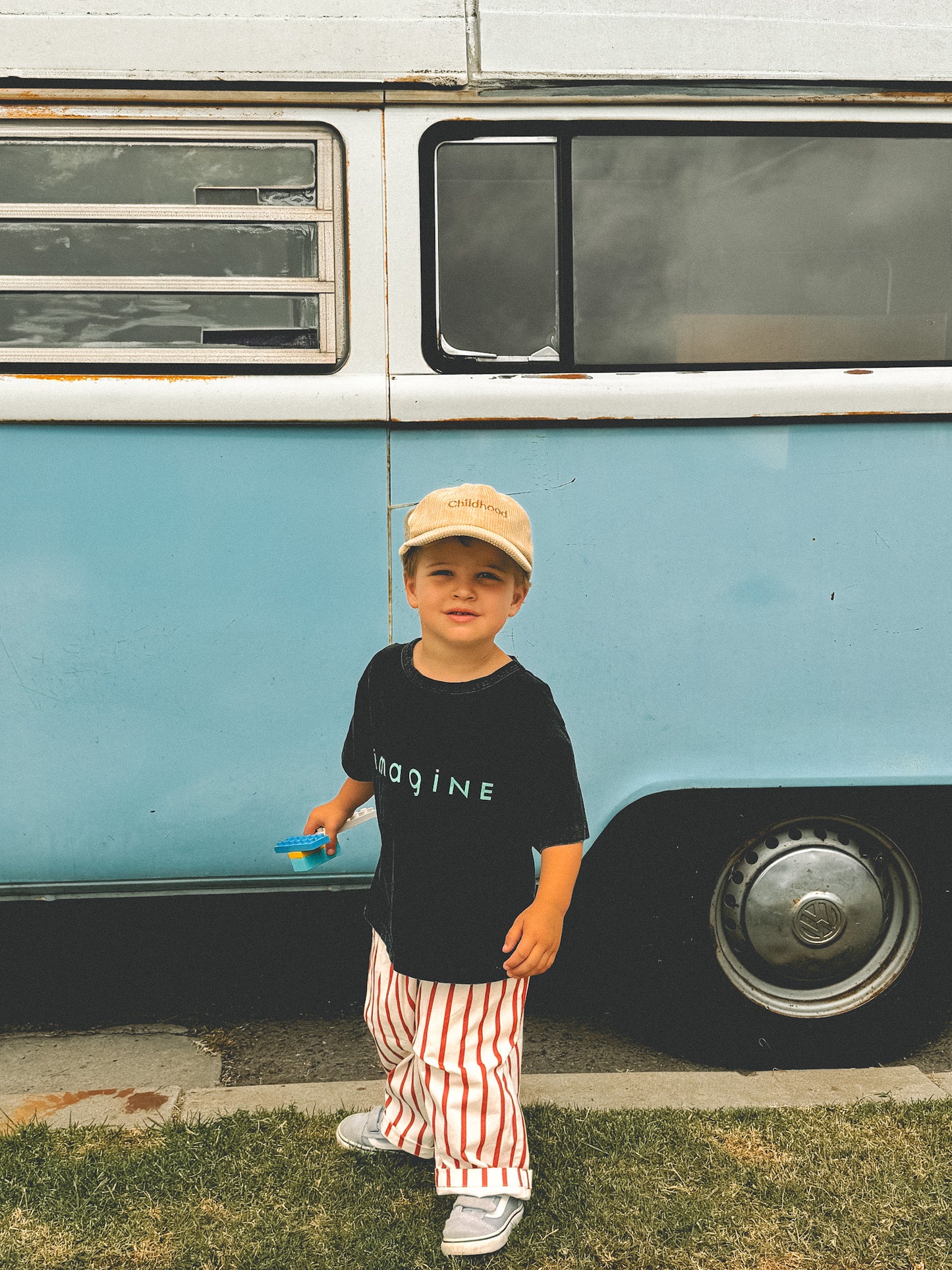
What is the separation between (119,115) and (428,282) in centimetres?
72

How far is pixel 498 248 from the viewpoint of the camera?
2451mm

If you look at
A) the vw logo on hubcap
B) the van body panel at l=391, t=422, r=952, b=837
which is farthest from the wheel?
the van body panel at l=391, t=422, r=952, b=837

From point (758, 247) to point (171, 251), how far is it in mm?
1266

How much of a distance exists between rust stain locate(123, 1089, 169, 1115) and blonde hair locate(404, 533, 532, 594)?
51.8 inches

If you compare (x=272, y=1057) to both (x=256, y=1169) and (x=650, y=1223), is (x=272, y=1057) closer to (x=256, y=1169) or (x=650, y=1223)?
(x=256, y=1169)

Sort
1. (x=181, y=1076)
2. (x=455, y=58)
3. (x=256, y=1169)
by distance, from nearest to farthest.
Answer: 1. (x=256, y=1169)
2. (x=455, y=58)
3. (x=181, y=1076)

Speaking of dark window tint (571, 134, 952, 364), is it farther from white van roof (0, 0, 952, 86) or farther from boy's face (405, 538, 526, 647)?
boy's face (405, 538, 526, 647)

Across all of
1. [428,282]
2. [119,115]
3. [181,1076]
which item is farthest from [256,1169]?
[119,115]

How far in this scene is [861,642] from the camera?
249cm

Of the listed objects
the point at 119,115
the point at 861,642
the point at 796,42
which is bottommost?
the point at 861,642

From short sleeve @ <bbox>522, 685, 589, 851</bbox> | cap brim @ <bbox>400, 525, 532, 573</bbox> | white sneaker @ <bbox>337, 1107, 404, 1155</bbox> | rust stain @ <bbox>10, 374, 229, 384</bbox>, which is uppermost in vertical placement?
rust stain @ <bbox>10, 374, 229, 384</bbox>

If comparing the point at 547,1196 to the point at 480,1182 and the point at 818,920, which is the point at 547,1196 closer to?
the point at 480,1182

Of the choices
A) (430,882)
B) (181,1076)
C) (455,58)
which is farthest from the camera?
(181,1076)

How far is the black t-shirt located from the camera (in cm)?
186
